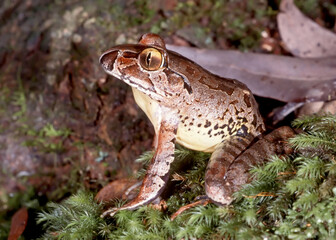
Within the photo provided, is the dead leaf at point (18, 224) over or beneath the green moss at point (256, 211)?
beneath

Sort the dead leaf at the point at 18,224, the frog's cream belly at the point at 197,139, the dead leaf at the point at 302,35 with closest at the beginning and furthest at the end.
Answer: the frog's cream belly at the point at 197,139 → the dead leaf at the point at 18,224 → the dead leaf at the point at 302,35

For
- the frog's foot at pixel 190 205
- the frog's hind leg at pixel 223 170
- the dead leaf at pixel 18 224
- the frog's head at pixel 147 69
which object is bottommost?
the dead leaf at pixel 18 224

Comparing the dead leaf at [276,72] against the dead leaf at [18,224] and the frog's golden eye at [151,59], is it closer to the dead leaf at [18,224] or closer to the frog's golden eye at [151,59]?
the frog's golden eye at [151,59]

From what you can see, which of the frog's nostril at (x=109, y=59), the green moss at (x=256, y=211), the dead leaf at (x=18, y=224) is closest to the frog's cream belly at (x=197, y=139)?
→ the green moss at (x=256, y=211)

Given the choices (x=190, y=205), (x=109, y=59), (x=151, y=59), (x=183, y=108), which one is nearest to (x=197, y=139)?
(x=183, y=108)

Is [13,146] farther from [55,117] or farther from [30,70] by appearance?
[30,70]

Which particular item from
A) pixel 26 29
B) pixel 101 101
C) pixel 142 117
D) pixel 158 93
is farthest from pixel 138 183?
pixel 26 29

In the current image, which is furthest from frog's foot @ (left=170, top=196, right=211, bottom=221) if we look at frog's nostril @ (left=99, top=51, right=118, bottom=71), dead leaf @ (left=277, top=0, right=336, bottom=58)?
dead leaf @ (left=277, top=0, right=336, bottom=58)
